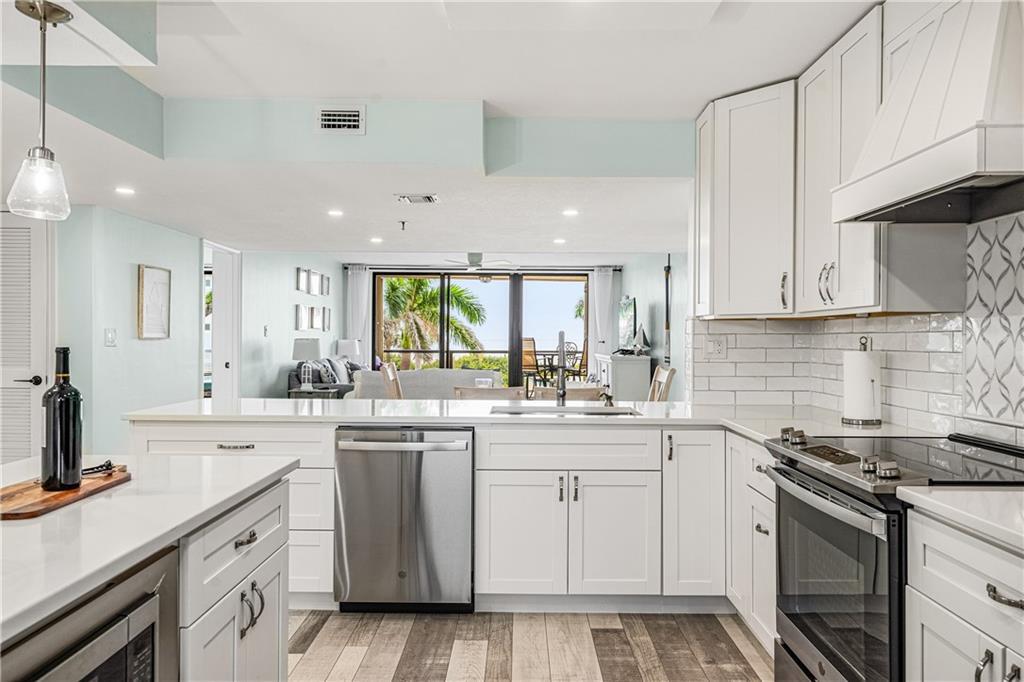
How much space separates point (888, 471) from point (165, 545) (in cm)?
160

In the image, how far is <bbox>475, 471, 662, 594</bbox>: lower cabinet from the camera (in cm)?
293

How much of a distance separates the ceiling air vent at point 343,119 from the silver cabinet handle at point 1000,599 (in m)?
2.96

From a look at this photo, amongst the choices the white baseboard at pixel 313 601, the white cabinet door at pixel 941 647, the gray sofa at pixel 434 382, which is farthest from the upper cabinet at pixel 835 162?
the gray sofa at pixel 434 382

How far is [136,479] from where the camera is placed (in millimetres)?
1556

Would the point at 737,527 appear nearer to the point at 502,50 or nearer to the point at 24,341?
the point at 502,50

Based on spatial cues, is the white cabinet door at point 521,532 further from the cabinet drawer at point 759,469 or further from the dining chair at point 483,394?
the dining chair at point 483,394

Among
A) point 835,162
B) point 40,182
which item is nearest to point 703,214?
point 835,162

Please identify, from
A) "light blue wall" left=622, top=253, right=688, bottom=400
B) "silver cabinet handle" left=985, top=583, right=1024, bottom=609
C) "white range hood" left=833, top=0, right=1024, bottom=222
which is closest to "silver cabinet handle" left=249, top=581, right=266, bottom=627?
"silver cabinet handle" left=985, top=583, right=1024, bottom=609

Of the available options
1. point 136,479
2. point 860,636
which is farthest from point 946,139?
point 136,479

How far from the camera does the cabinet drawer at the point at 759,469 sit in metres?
2.37

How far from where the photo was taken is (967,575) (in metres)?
1.28

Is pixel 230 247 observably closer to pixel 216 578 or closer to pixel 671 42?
pixel 671 42

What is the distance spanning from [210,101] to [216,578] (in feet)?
8.55

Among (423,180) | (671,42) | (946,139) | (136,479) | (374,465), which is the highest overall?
(671,42)
